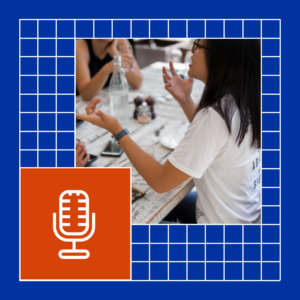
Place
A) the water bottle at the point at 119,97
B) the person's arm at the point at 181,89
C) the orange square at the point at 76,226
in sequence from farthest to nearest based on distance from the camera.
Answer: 1. the water bottle at the point at 119,97
2. the person's arm at the point at 181,89
3. the orange square at the point at 76,226

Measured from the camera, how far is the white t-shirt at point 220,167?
0.98 m

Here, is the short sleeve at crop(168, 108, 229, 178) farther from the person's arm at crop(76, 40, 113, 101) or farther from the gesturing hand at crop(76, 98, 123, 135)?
the person's arm at crop(76, 40, 113, 101)

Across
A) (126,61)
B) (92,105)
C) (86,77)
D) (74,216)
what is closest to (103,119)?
(92,105)

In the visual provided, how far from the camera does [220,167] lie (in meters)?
1.08

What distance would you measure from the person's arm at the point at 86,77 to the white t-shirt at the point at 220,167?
1.00 meters

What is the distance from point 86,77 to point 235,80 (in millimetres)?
1222

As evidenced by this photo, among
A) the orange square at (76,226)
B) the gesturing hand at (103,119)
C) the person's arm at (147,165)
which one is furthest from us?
the gesturing hand at (103,119)

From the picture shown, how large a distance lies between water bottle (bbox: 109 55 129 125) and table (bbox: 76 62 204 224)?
59 mm

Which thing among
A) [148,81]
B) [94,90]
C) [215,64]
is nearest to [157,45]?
[148,81]

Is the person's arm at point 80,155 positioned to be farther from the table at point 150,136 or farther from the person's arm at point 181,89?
the person's arm at point 181,89

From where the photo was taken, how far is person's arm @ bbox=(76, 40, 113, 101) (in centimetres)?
188

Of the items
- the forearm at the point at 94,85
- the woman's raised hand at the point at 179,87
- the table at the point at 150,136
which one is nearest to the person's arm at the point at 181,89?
the woman's raised hand at the point at 179,87

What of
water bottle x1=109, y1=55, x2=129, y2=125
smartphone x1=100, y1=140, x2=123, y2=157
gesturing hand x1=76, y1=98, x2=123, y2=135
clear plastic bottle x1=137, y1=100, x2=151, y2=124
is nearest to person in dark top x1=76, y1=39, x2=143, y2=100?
water bottle x1=109, y1=55, x2=129, y2=125
